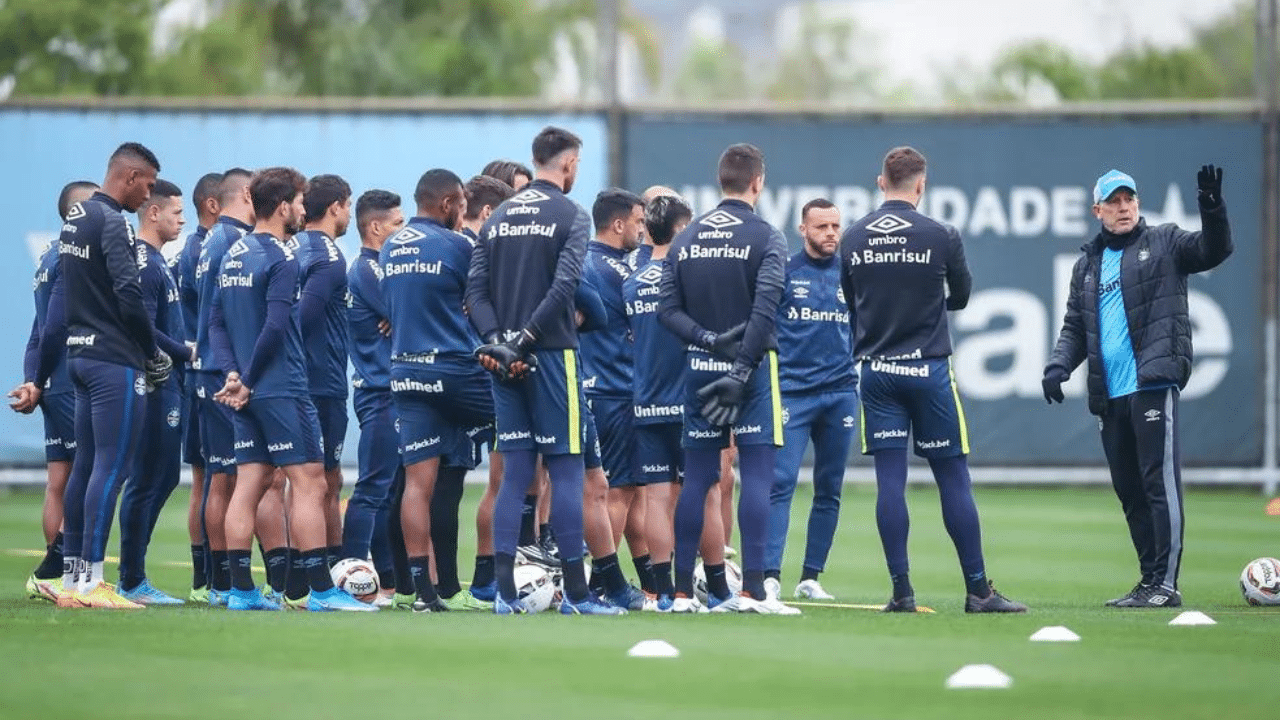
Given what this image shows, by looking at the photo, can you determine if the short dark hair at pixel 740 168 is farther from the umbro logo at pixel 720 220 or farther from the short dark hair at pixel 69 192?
the short dark hair at pixel 69 192

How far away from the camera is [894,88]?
92.3 metres

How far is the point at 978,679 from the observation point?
845 cm

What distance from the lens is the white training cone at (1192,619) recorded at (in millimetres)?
11000

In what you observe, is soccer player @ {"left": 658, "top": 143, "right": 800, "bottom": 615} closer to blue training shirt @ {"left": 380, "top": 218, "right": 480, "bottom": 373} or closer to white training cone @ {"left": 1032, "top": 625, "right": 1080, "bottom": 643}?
blue training shirt @ {"left": 380, "top": 218, "right": 480, "bottom": 373}

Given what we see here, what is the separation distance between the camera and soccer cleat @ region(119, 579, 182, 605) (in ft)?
41.3

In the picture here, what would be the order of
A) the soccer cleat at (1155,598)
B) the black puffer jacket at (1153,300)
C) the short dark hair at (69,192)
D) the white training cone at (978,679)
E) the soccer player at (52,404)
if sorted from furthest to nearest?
the short dark hair at (69,192)
the soccer player at (52,404)
the black puffer jacket at (1153,300)
the soccer cleat at (1155,598)
the white training cone at (978,679)

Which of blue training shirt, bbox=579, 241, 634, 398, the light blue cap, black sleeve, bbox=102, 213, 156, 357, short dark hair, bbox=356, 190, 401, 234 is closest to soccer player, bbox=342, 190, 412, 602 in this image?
short dark hair, bbox=356, 190, 401, 234

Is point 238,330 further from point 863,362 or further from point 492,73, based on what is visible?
point 492,73

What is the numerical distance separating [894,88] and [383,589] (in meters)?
81.0

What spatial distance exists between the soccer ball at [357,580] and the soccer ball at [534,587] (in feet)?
2.84

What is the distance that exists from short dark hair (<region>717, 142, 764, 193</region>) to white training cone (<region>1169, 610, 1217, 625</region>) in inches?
123

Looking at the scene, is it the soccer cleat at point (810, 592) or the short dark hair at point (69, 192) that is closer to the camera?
the soccer cleat at point (810, 592)

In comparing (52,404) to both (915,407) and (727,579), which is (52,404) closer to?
(727,579)

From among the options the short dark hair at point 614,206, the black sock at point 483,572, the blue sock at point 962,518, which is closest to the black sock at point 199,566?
the black sock at point 483,572
